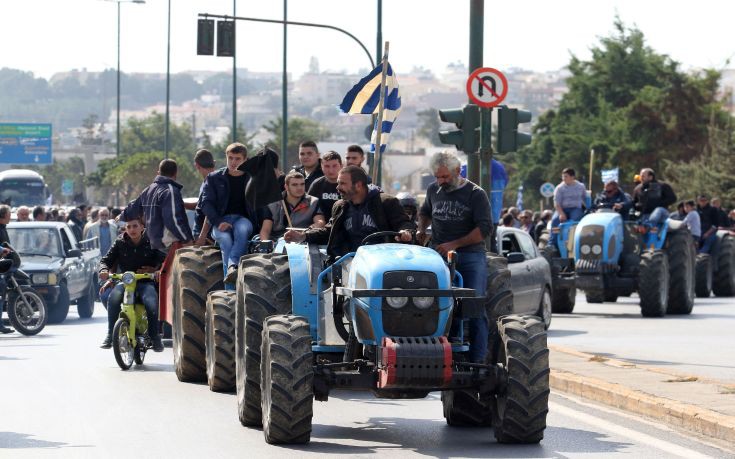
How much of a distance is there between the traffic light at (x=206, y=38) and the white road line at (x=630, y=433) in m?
24.9

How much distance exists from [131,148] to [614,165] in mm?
106310

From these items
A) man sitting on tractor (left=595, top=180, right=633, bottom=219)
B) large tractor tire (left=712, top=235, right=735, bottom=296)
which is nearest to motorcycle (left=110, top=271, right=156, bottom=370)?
man sitting on tractor (left=595, top=180, right=633, bottom=219)

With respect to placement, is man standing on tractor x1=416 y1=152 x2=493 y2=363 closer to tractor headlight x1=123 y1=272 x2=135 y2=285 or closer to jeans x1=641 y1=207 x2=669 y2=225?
tractor headlight x1=123 y1=272 x2=135 y2=285

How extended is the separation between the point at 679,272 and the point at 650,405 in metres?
14.7

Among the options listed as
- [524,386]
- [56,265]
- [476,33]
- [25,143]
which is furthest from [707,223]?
[25,143]

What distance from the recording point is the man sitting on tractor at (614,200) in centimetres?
2808

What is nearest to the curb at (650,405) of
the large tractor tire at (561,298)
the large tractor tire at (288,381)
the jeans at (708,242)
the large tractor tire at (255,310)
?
the large tractor tire at (288,381)

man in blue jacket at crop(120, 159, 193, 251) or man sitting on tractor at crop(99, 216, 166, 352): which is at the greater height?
man in blue jacket at crop(120, 159, 193, 251)

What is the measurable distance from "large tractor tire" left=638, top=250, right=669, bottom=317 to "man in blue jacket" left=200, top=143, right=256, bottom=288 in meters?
11.4

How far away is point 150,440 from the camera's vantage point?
38.5 feet

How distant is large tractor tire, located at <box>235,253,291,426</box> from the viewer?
12.2 metres

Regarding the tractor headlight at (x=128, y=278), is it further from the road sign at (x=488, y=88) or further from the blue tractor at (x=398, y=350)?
the blue tractor at (x=398, y=350)

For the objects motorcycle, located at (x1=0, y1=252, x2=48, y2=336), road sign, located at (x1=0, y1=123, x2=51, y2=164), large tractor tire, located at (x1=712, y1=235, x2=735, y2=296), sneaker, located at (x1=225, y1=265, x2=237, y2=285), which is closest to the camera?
sneaker, located at (x1=225, y1=265, x2=237, y2=285)

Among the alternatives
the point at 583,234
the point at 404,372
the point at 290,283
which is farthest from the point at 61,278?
the point at 404,372
